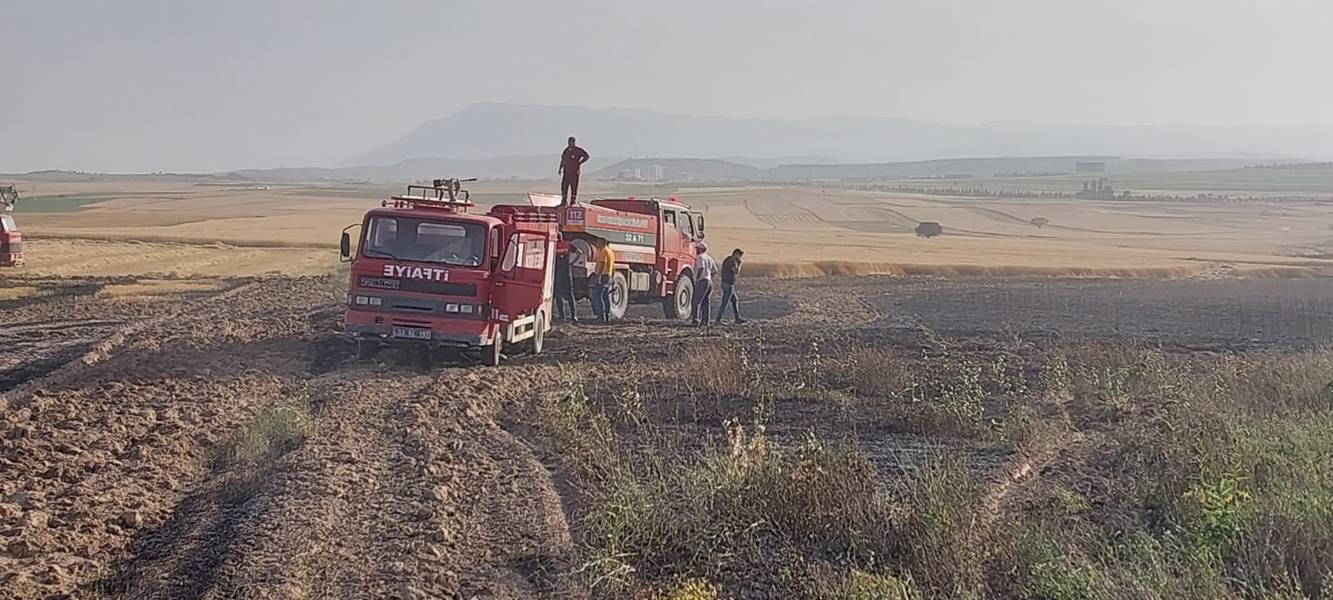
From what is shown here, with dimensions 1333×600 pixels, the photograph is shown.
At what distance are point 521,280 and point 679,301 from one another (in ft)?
31.1

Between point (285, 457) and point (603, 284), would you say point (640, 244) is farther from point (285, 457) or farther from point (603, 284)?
point (285, 457)

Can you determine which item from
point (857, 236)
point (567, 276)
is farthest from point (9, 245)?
point (857, 236)

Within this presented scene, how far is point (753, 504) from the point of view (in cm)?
753

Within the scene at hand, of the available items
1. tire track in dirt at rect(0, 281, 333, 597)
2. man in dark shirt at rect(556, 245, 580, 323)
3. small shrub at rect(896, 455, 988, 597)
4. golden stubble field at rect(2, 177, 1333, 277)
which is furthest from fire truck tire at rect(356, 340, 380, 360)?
golden stubble field at rect(2, 177, 1333, 277)

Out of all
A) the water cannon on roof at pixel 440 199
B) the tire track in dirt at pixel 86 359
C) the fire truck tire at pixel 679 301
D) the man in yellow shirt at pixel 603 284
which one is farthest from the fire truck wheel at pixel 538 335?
the fire truck tire at pixel 679 301

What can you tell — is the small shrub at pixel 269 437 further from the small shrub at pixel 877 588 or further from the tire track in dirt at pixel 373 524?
the small shrub at pixel 877 588

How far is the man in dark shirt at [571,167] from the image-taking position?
21375 millimetres

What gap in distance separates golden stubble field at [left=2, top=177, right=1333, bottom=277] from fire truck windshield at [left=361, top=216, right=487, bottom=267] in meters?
20.7

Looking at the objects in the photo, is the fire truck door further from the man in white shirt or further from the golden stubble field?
the golden stubble field

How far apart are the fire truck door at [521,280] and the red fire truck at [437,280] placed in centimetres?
1

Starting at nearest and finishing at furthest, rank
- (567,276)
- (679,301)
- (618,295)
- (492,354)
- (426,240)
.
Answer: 1. (426,240)
2. (492,354)
3. (567,276)
4. (618,295)
5. (679,301)

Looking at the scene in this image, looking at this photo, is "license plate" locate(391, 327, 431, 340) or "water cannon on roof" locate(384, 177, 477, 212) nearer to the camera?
"license plate" locate(391, 327, 431, 340)

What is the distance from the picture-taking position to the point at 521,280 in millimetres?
15242

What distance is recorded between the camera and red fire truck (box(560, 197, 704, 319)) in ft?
69.9
